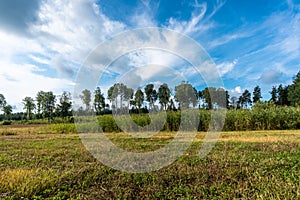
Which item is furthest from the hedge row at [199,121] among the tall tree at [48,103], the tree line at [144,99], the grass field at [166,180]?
the tall tree at [48,103]

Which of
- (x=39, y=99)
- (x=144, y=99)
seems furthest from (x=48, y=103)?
(x=144, y=99)

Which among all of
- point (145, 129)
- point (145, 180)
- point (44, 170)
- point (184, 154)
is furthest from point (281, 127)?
point (44, 170)

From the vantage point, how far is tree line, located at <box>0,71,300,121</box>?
11.2 metres

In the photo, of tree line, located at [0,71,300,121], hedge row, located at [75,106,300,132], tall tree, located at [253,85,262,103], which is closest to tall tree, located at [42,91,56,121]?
tree line, located at [0,71,300,121]

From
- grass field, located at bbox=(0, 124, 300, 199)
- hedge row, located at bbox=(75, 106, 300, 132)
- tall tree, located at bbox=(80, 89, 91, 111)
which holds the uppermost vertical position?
tall tree, located at bbox=(80, 89, 91, 111)

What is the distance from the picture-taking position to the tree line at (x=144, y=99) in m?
11.2

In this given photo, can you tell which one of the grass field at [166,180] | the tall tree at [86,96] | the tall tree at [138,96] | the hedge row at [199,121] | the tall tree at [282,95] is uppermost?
the tall tree at [282,95]

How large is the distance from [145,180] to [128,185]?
40cm

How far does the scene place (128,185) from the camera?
4070 millimetres

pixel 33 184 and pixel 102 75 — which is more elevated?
pixel 102 75

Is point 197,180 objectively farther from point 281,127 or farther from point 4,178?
point 281,127

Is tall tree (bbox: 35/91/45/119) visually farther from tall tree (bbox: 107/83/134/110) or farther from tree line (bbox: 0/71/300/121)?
tall tree (bbox: 107/83/134/110)

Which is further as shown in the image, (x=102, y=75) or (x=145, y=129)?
(x=145, y=129)

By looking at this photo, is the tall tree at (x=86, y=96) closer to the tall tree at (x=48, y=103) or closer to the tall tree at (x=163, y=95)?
the tall tree at (x=163, y=95)
